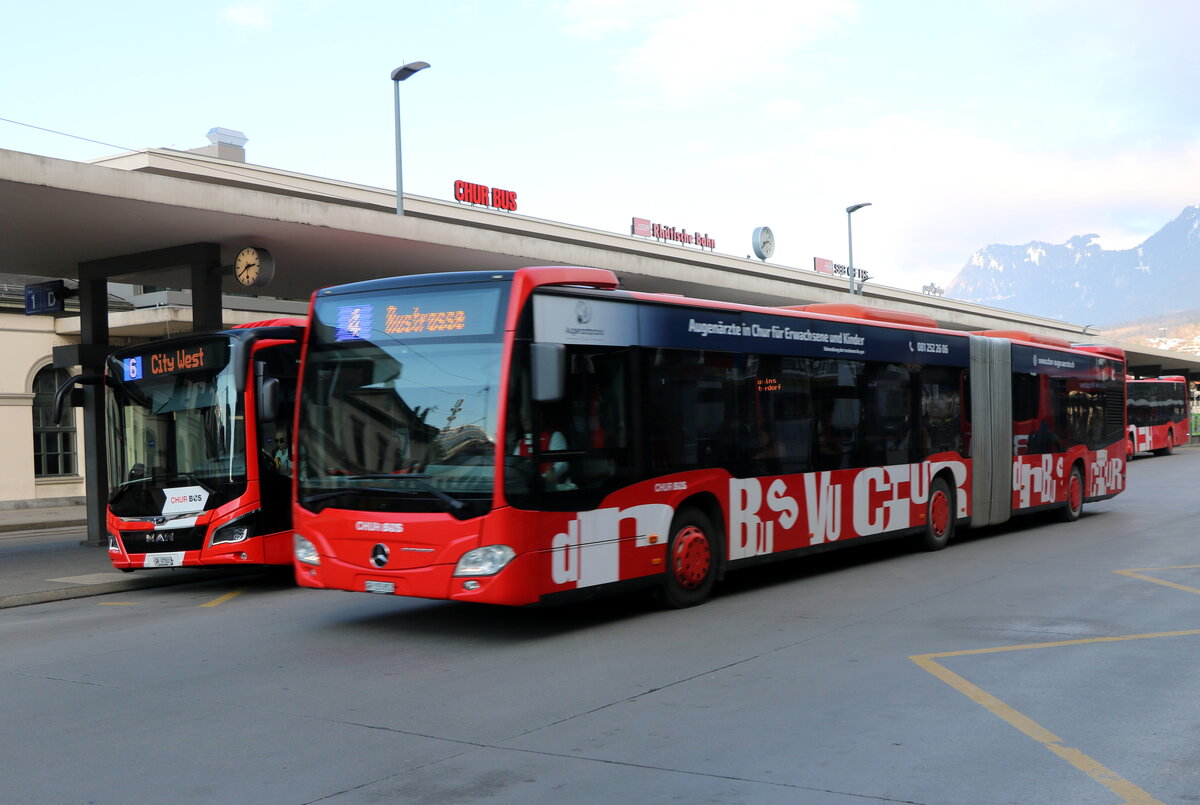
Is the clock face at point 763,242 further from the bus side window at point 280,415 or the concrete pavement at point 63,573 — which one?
the bus side window at point 280,415

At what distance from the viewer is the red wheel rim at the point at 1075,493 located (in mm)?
19144

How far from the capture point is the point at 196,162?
40.4 meters

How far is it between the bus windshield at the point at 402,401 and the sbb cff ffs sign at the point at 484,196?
4080cm

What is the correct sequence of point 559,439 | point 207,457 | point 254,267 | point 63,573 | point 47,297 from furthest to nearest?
1. point 47,297
2. point 254,267
3. point 63,573
4. point 207,457
5. point 559,439

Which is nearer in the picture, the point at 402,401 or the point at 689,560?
the point at 402,401

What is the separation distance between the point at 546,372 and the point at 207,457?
5.65 metres

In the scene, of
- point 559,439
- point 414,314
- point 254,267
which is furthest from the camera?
point 254,267

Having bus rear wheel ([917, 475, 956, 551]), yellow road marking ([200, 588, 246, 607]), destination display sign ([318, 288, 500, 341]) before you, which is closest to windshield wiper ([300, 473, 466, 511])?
destination display sign ([318, 288, 500, 341])

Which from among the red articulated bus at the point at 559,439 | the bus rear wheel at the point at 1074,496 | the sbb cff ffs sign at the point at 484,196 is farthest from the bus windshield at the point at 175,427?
the sbb cff ffs sign at the point at 484,196

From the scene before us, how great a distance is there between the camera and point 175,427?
13203mm

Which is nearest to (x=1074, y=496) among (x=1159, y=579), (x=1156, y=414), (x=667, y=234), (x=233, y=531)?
(x=1159, y=579)

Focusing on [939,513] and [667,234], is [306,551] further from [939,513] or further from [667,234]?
[667,234]

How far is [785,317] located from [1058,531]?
767 centimetres

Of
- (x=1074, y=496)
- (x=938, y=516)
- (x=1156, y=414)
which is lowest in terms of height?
(x=1074, y=496)
